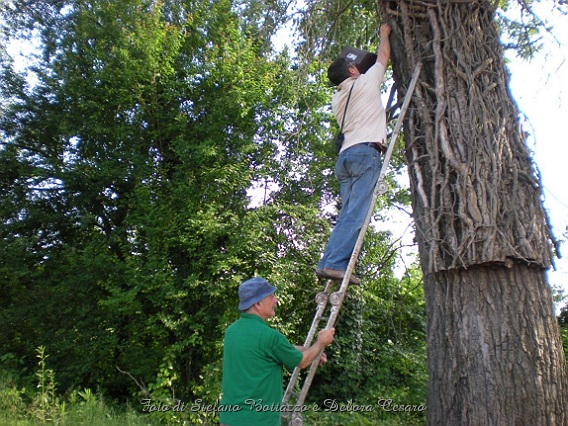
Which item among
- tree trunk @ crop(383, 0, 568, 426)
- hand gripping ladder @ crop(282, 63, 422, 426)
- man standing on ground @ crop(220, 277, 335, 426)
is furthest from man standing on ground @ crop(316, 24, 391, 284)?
man standing on ground @ crop(220, 277, 335, 426)

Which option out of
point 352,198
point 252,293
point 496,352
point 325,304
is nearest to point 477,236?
point 496,352

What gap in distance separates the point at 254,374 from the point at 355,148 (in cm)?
172

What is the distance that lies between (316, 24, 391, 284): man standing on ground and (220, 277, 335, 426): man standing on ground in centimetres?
79

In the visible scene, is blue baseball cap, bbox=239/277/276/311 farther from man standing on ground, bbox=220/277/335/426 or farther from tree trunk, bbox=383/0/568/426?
tree trunk, bbox=383/0/568/426

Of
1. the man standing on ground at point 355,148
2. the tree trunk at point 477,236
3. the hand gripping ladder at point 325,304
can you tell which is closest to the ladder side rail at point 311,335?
the hand gripping ladder at point 325,304

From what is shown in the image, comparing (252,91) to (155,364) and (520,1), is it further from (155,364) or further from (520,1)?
(520,1)

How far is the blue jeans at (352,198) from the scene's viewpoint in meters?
3.95

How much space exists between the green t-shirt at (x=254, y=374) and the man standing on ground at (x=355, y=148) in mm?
808

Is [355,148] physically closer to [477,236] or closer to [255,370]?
[477,236]

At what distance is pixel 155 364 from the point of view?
9.87m

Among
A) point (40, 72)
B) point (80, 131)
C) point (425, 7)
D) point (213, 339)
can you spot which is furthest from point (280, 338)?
point (40, 72)

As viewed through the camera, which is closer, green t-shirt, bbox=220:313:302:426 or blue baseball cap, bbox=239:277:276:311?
green t-shirt, bbox=220:313:302:426

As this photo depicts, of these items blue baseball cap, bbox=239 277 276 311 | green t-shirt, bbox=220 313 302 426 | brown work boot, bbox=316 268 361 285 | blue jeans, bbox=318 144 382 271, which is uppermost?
blue jeans, bbox=318 144 382 271

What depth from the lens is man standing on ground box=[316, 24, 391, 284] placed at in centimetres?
396
